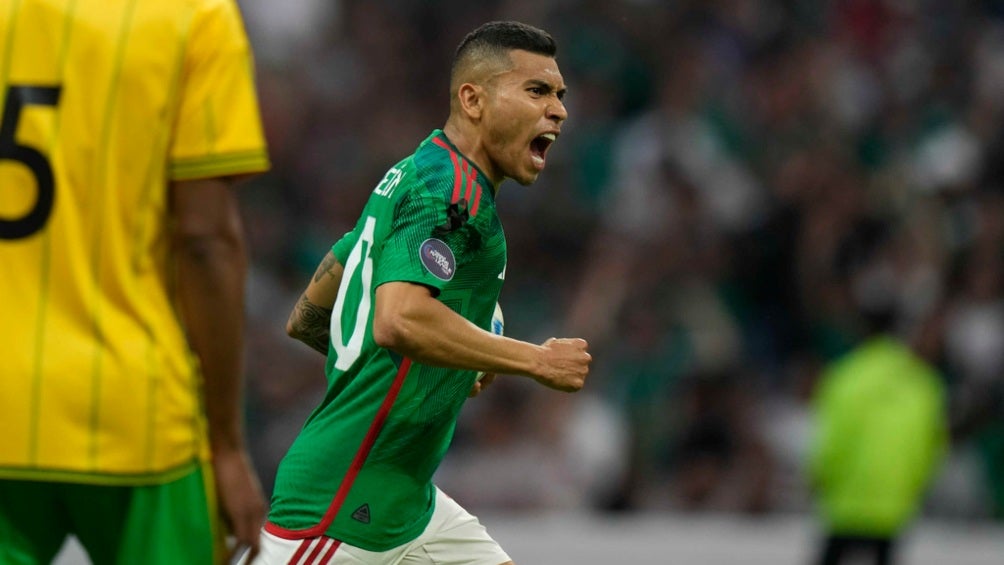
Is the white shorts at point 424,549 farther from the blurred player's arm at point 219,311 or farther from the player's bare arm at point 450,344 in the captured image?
the blurred player's arm at point 219,311

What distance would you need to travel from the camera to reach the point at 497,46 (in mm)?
4281

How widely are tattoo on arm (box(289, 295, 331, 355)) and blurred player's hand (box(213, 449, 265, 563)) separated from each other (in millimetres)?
1240

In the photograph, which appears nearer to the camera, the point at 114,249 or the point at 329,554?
the point at 114,249

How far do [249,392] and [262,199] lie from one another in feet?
5.82

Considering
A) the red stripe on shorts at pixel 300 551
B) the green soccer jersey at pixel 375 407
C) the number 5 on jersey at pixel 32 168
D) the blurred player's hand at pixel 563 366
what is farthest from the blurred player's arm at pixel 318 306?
the number 5 on jersey at pixel 32 168

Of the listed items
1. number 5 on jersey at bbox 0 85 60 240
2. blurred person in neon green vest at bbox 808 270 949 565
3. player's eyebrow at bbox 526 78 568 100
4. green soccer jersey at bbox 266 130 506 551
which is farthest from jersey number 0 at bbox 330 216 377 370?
blurred person in neon green vest at bbox 808 270 949 565

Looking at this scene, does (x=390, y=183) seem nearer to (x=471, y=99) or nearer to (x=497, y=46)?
(x=471, y=99)

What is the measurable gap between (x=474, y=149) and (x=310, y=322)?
711 millimetres

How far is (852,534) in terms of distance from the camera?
9.29 meters

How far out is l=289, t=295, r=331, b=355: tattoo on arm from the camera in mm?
4477

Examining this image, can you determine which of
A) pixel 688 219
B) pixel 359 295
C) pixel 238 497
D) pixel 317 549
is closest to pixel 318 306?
pixel 359 295

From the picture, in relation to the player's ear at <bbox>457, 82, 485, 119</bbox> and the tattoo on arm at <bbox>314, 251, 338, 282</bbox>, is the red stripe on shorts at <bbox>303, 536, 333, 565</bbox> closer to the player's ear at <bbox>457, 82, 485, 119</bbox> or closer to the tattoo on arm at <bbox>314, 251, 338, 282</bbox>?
the tattoo on arm at <bbox>314, 251, 338, 282</bbox>

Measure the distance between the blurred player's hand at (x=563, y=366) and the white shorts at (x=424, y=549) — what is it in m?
0.79

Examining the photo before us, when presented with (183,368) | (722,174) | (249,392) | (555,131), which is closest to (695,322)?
(722,174)
